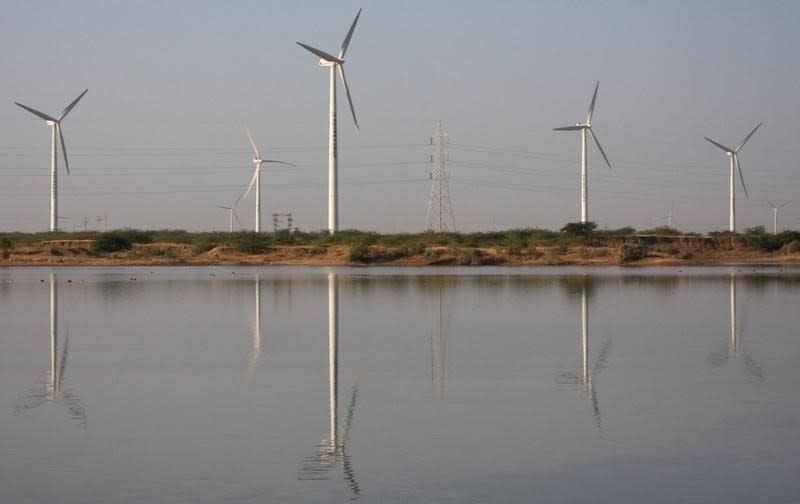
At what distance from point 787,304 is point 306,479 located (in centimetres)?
2425

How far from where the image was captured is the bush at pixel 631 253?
236ft

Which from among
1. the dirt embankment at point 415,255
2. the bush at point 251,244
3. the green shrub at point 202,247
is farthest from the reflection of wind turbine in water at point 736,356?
the green shrub at point 202,247

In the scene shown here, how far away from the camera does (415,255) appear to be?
7619 centimetres

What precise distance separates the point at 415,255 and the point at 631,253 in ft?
45.9

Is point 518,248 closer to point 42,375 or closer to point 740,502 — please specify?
point 42,375

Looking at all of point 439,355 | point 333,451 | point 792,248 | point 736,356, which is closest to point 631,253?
point 792,248

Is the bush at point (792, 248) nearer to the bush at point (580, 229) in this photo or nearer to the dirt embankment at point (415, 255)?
the dirt embankment at point (415, 255)

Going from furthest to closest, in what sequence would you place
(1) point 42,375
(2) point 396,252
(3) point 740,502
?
(2) point 396,252 < (1) point 42,375 < (3) point 740,502

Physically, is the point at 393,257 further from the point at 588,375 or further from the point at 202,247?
the point at 588,375

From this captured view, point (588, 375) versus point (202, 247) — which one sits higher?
point (202, 247)

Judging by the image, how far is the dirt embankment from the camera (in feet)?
242

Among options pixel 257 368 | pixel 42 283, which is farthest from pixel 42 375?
pixel 42 283

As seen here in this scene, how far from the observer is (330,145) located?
80625mm

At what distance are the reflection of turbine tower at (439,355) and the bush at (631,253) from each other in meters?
46.9
